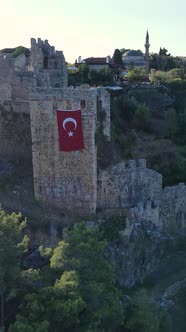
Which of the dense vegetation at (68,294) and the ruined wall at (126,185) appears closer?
the dense vegetation at (68,294)

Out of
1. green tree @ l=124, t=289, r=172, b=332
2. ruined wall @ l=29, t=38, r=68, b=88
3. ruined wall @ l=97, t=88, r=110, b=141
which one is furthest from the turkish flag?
ruined wall @ l=29, t=38, r=68, b=88

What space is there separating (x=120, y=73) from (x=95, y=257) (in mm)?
34201

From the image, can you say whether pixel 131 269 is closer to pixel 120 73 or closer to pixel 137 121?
pixel 137 121

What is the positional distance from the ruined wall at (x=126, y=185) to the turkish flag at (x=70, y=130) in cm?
213

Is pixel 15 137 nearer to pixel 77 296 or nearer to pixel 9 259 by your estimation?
pixel 9 259

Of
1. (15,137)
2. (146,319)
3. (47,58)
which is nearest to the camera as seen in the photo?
(146,319)

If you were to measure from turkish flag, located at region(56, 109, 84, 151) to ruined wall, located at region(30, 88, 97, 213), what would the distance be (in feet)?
0.77

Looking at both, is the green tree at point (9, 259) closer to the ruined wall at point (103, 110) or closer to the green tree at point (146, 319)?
the green tree at point (146, 319)

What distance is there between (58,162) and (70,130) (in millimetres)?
1727

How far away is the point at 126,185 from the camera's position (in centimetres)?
2417

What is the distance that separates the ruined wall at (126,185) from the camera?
2366 centimetres

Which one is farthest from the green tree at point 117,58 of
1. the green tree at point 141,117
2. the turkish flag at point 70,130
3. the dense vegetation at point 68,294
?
the dense vegetation at point 68,294

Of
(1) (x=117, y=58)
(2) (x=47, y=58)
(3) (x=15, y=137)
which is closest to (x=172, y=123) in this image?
(2) (x=47, y=58)

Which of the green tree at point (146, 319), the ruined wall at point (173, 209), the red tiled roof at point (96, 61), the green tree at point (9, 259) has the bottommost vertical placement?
the green tree at point (146, 319)
